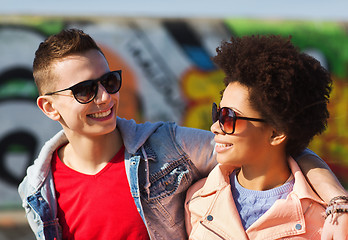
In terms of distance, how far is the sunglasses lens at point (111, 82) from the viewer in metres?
2.48

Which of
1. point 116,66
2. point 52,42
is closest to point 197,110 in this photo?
point 116,66

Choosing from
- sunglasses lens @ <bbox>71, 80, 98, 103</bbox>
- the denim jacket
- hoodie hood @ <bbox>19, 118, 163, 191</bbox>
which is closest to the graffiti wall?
hoodie hood @ <bbox>19, 118, 163, 191</bbox>

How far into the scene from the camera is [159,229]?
2479 mm

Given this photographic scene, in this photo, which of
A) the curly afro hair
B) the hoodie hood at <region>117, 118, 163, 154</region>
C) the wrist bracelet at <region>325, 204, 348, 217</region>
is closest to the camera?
the wrist bracelet at <region>325, 204, 348, 217</region>

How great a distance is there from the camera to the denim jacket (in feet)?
8.14

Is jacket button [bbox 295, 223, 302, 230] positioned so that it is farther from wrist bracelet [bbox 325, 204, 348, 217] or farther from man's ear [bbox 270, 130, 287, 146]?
man's ear [bbox 270, 130, 287, 146]

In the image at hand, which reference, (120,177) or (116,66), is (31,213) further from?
(116,66)

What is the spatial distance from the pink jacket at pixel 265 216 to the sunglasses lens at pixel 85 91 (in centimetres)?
80

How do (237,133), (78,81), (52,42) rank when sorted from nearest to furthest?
(237,133) → (78,81) → (52,42)

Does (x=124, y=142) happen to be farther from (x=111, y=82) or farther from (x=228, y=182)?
(x=228, y=182)

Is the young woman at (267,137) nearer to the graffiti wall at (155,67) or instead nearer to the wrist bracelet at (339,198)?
the wrist bracelet at (339,198)

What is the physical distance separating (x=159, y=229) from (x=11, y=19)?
7070 mm

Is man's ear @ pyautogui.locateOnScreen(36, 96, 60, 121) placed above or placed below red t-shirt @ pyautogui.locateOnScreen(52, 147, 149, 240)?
above

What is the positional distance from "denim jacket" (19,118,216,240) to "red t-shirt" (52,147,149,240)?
0.16 ft
